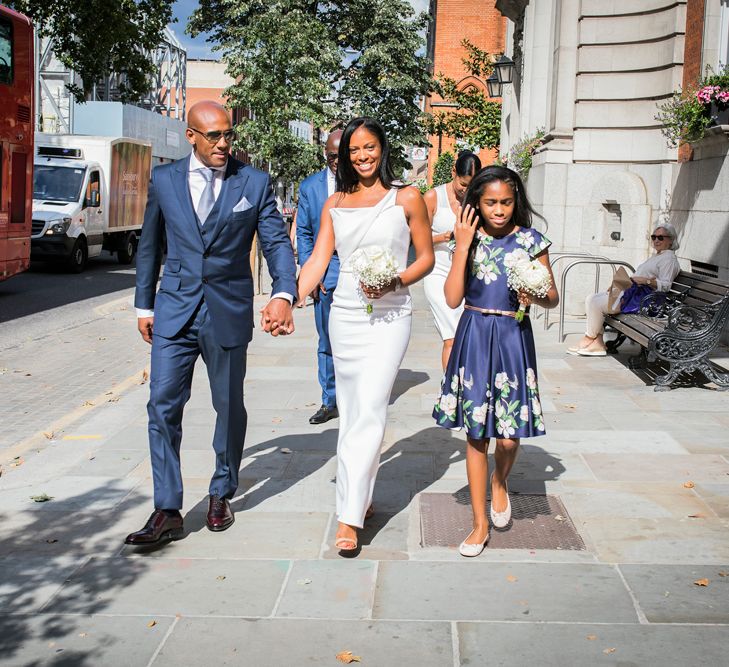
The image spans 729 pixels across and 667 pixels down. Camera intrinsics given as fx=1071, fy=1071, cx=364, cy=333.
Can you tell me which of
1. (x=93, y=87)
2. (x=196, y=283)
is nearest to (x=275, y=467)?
(x=196, y=283)

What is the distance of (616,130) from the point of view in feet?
51.3

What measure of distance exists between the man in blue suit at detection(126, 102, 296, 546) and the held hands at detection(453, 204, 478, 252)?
2.74 feet

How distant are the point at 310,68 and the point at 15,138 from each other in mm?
10978

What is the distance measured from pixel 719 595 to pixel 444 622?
117 centimetres

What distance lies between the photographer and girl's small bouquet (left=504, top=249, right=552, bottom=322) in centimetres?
471

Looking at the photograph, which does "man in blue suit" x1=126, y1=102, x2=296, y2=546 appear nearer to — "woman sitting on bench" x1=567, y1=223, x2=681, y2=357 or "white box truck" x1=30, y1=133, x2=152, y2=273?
"woman sitting on bench" x1=567, y1=223, x2=681, y2=357

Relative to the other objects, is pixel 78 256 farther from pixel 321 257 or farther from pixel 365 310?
pixel 365 310

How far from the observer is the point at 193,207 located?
4988 millimetres

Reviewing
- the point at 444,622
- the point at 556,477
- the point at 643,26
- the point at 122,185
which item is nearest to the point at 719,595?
the point at 444,622

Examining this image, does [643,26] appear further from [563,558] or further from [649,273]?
[563,558]

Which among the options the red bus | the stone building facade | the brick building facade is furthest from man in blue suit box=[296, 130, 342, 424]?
the brick building facade

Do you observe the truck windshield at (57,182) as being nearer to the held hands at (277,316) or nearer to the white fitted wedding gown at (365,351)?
the held hands at (277,316)

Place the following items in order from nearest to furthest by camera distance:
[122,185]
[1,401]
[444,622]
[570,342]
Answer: [444,622], [1,401], [570,342], [122,185]

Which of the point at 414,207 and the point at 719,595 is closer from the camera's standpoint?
the point at 719,595
